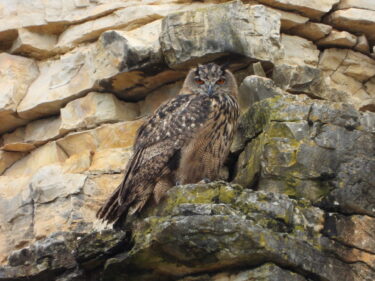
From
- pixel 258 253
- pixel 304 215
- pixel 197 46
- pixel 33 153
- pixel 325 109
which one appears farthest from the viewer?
pixel 33 153

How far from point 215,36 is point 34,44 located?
8.44ft

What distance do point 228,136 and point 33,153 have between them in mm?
2779

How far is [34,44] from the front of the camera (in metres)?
11.0

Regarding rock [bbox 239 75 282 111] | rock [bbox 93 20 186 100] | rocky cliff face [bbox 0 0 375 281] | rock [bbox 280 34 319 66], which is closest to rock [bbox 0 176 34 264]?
rocky cliff face [bbox 0 0 375 281]

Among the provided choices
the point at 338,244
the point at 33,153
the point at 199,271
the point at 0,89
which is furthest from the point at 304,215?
the point at 0,89

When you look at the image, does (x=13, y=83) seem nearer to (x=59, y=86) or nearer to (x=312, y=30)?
(x=59, y=86)

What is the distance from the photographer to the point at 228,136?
28.5 ft

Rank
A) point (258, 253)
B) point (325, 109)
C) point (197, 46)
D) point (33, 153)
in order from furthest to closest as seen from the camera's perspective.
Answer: point (33, 153) → point (197, 46) → point (325, 109) → point (258, 253)

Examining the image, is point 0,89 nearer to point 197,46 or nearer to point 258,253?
point 197,46

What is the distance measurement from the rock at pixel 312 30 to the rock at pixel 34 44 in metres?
2.90

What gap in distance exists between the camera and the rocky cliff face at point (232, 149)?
731 cm

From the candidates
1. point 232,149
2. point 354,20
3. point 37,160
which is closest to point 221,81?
point 232,149

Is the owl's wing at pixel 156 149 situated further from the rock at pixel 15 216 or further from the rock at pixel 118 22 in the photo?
the rock at pixel 118 22

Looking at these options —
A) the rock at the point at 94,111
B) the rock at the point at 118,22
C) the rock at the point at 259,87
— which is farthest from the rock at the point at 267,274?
the rock at the point at 118,22
